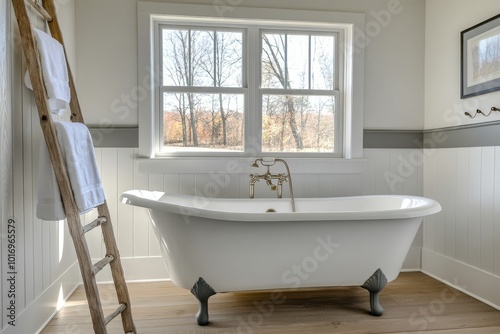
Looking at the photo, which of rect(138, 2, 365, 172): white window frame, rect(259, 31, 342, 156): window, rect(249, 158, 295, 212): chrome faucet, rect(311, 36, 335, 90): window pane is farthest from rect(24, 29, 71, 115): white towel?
rect(311, 36, 335, 90): window pane

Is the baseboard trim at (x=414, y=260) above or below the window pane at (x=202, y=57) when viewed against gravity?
below

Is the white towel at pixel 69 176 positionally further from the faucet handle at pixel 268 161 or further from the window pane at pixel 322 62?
the window pane at pixel 322 62

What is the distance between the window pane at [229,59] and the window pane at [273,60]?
191 millimetres

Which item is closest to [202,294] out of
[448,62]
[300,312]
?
[300,312]

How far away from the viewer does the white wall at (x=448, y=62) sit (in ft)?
7.70

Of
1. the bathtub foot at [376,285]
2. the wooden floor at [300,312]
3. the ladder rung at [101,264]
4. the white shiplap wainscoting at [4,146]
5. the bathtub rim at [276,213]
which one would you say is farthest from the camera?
the bathtub foot at [376,285]

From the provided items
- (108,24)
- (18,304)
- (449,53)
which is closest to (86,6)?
(108,24)

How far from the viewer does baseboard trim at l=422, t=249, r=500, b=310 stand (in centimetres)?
224

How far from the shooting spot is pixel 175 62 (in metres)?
2.77

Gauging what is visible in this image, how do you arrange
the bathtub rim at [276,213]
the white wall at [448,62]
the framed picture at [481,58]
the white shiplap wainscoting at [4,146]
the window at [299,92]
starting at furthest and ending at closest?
the window at [299,92]
the white wall at [448,62]
the framed picture at [481,58]
the bathtub rim at [276,213]
the white shiplap wainscoting at [4,146]

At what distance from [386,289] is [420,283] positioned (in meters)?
0.32

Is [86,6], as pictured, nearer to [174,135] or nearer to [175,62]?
[175,62]

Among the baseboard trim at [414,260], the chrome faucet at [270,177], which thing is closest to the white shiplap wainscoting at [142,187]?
the chrome faucet at [270,177]

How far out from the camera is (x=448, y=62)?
104 inches
